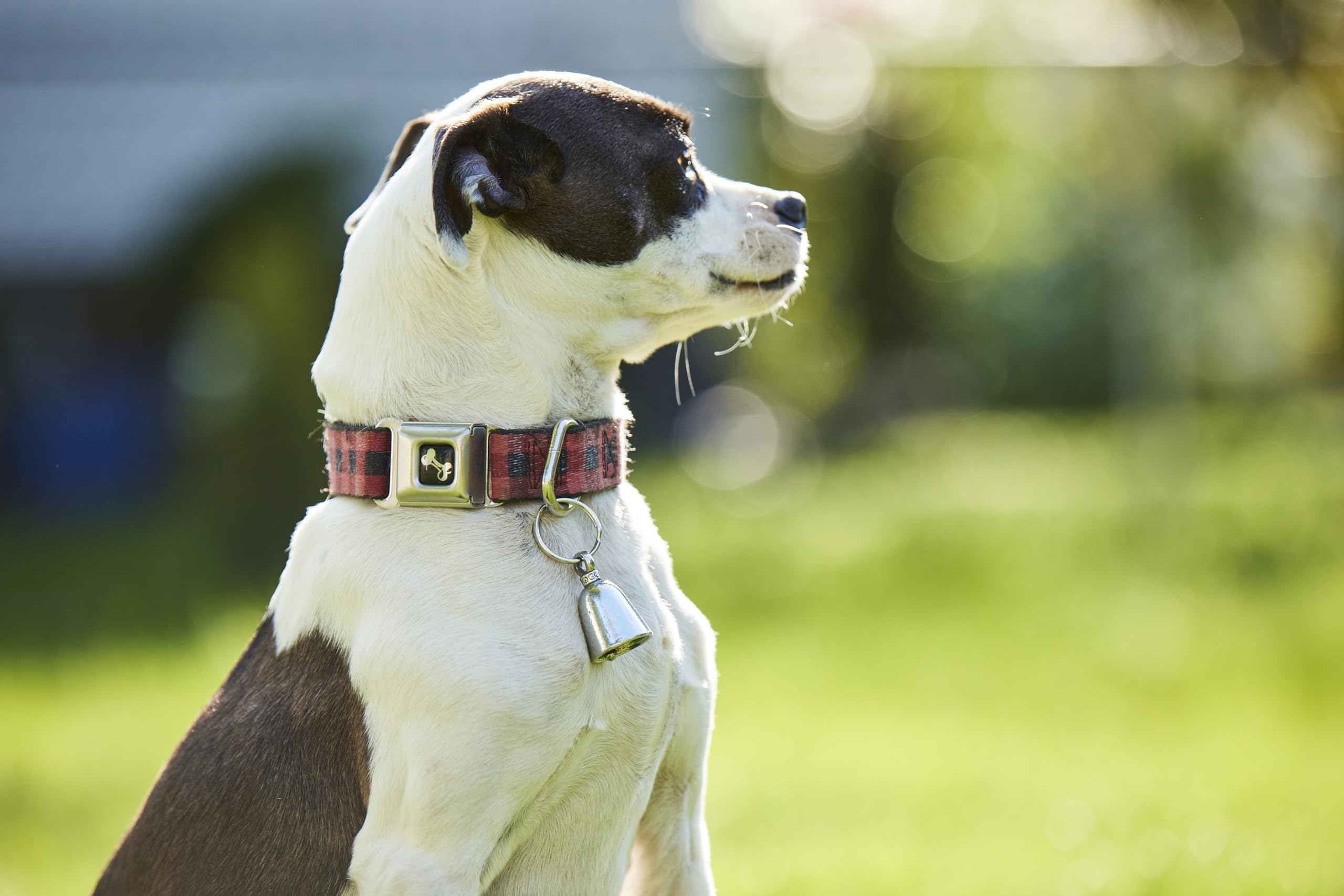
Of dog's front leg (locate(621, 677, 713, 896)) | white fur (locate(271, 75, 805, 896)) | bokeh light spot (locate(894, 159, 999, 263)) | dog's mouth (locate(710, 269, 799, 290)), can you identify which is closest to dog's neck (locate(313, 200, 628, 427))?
white fur (locate(271, 75, 805, 896))

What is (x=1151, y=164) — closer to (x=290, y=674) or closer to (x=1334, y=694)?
(x=1334, y=694)

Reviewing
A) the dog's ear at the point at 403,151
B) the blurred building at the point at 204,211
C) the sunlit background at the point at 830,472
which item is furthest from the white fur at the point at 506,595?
the blurred building at the point at 204,211

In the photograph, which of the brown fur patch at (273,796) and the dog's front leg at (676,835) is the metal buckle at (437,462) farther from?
the dog's front leg at (676,835)

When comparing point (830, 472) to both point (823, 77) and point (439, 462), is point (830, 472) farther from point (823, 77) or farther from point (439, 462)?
point (439, 462)

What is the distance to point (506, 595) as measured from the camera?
73.8 inches

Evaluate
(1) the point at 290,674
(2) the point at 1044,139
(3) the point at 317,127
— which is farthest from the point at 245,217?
(2) the point at 1044,139

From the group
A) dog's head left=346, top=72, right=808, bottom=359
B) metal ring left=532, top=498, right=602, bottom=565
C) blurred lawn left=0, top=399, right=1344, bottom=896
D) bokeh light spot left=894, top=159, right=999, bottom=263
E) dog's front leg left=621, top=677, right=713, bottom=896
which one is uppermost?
dog's head left=346, top=72, right=808, bottom=359

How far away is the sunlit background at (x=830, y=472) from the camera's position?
4555 millimetres

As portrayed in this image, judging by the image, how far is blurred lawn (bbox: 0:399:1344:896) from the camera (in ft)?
12.9

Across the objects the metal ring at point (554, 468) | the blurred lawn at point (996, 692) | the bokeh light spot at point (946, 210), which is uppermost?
the metal ring at point (554, 468)

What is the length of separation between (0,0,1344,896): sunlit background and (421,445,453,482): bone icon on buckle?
60.4 inches

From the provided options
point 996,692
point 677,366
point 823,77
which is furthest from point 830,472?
point 677,366

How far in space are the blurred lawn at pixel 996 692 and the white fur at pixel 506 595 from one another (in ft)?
5.88

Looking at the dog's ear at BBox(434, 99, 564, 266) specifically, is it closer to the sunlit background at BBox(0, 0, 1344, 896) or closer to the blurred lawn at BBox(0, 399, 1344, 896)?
the sunlit background at BBox(0, 0, 1344, 896)
